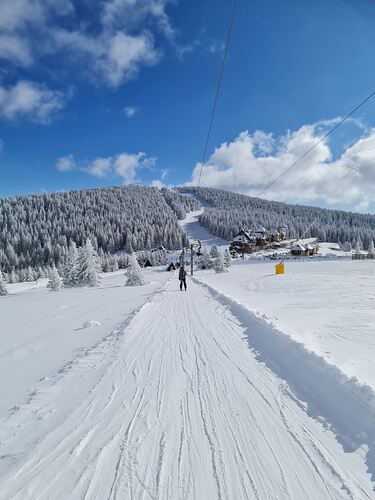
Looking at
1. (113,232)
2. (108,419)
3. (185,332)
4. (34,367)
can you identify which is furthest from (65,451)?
(113,232)

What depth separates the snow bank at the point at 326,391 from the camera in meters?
3.05

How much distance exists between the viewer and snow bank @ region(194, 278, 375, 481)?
3049 mm

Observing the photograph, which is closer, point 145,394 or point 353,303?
point 145,394

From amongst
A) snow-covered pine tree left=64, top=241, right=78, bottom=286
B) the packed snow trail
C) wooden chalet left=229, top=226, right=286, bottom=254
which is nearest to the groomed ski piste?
the packed snow trail

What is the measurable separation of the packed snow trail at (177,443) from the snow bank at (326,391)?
0.16 metres

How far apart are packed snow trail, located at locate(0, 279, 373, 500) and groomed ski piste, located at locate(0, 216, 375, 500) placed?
0.04 ft

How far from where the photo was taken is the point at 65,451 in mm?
2885

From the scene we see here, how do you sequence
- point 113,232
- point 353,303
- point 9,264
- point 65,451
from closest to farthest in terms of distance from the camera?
point 65,451, point 353,303, point 9,264, point 113,232

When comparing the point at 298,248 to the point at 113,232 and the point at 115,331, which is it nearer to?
the point at 115,331

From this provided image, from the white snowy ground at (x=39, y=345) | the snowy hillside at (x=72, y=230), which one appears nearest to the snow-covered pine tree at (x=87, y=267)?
the white snowy ground at (x=39, y=345)

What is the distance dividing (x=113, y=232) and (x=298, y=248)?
302ft

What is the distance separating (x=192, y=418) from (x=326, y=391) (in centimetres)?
203

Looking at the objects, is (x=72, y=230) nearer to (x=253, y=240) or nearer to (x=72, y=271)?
(x=253, y=240)

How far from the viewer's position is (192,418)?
11.3ft
